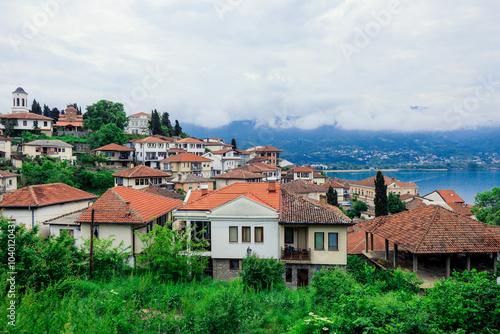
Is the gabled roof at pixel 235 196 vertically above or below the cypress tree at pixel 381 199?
above

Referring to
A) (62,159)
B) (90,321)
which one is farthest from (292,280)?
(62,159)

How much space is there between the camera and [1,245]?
10.3 meters

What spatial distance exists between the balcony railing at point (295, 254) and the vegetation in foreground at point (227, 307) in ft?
19.0

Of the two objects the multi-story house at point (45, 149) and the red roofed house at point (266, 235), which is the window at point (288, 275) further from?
the multi-story house at point (45, 149)

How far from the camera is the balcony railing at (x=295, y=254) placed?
61.8ft

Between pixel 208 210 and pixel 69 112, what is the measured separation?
296 feet

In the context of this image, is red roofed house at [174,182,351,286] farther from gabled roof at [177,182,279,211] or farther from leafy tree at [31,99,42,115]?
leafy tree at [31,99,42,115]

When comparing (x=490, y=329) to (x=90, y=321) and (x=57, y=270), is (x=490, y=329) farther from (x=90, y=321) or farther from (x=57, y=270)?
(x=57, y=270)

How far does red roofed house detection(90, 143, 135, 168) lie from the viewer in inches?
2370

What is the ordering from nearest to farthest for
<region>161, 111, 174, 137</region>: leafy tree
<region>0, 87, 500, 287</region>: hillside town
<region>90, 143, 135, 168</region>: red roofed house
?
1. <region>0, 87, 500, 287</region>: hillside town
2. <region>90, 143, 135, 168</region>: red roofed house
3. <region>161, 111, 174, 137</region>: leafy tree

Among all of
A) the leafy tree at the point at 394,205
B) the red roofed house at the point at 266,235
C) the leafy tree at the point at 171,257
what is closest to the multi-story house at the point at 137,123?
the leafy tree at the point at 394,205

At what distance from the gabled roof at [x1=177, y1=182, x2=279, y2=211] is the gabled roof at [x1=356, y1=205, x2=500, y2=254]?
7315 millimetres

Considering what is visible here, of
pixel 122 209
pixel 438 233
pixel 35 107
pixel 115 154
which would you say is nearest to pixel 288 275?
pixel 438 233

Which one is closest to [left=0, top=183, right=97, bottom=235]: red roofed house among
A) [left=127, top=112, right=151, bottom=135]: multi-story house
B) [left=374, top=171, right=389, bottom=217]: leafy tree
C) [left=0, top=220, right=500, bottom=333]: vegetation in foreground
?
[left=0, top=220, right=500, bottom=333]: vegetation in foreground
